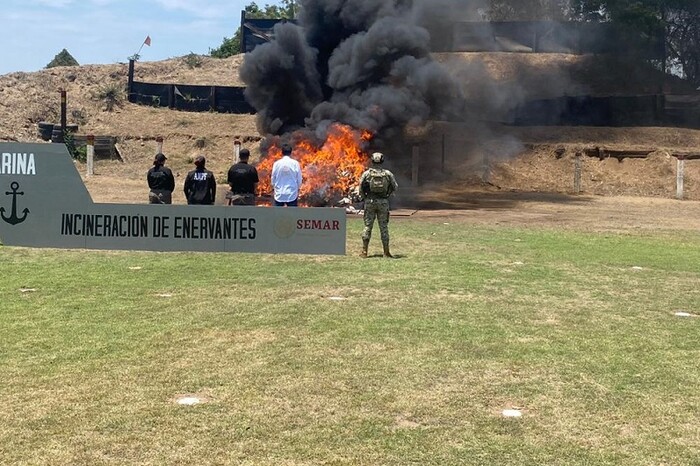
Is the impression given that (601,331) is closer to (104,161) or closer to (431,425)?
(431,425)

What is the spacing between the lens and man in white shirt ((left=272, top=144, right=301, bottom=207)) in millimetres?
13695

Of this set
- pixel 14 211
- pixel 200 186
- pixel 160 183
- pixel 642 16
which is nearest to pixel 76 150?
pixel 160 183

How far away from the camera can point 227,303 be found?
8.95 m

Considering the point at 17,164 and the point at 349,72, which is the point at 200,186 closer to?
the point at 17,164

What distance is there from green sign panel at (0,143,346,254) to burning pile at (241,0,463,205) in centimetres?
929

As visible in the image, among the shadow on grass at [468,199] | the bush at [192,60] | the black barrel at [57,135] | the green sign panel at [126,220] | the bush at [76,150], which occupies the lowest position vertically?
the green sign panel at [126,220]

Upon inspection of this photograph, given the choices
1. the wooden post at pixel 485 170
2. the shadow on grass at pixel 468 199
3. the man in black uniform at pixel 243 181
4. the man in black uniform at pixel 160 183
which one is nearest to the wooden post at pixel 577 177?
the shadow on grass at pixel 468 199

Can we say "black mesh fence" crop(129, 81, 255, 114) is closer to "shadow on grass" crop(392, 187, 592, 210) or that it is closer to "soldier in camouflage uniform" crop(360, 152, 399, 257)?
"shadow on grass" crop(392, 187, 592, 210)

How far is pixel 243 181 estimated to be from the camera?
13977 mm

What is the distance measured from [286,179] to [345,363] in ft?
25.3

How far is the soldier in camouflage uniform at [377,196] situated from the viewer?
1280 cm

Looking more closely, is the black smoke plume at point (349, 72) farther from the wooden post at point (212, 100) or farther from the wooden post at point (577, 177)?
the wooden post at point (212, 100)

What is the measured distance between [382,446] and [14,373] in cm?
330

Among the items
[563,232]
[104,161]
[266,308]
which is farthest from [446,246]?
[104,161]
